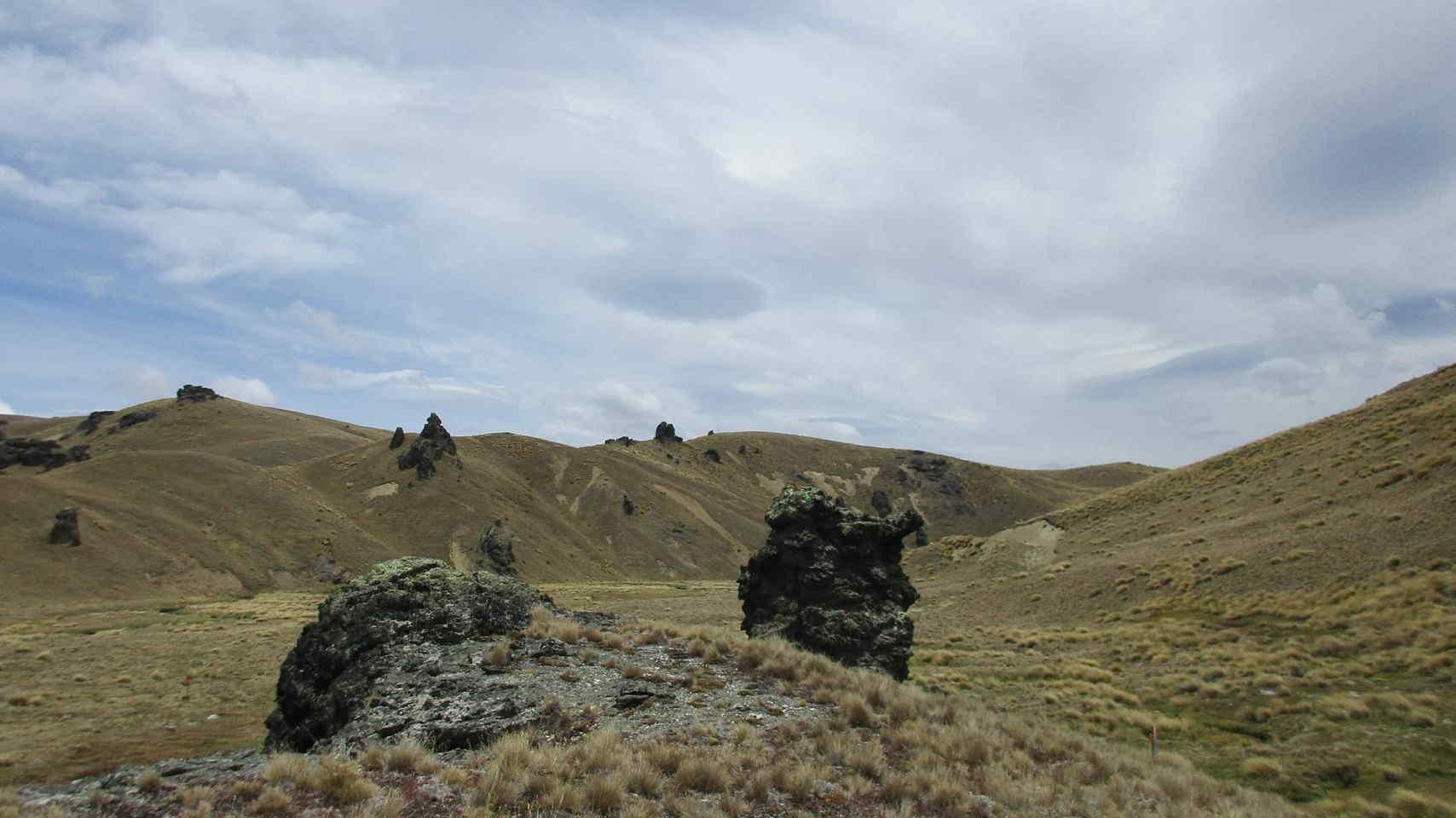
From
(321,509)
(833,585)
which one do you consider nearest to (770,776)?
(833,585)

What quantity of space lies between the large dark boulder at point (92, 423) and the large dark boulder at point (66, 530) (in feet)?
471

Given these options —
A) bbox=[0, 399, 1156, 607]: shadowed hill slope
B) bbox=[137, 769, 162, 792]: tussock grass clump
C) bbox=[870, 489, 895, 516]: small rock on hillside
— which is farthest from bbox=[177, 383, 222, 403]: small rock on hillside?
bbox=[137, 769, 162, 792]: tussock grass clump

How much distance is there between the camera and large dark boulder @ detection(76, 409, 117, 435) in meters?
176

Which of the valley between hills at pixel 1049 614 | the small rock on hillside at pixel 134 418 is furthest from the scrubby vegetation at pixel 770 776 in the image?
the small rock on hillside at pixel 134 418

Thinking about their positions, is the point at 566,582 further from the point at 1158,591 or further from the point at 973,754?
the point at 973,754

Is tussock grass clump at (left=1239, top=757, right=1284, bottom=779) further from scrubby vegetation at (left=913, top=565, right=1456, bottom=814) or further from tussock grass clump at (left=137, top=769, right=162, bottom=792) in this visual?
tussock grass clump at (left=137, top=769, right=162, bottom=792)

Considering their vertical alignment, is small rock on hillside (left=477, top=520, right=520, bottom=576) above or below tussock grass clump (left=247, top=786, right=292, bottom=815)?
below

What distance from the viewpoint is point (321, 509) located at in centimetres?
9481

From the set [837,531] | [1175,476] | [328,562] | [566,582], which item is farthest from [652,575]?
[837,531]

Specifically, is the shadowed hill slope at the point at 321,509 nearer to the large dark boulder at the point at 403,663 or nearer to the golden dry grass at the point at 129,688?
the golden dry grass at the point at 129,688

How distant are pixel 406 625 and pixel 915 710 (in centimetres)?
1075

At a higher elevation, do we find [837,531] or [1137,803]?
[837,531]

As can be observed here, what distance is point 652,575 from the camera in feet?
376

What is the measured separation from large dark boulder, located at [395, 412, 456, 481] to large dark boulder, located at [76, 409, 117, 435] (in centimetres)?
12135
